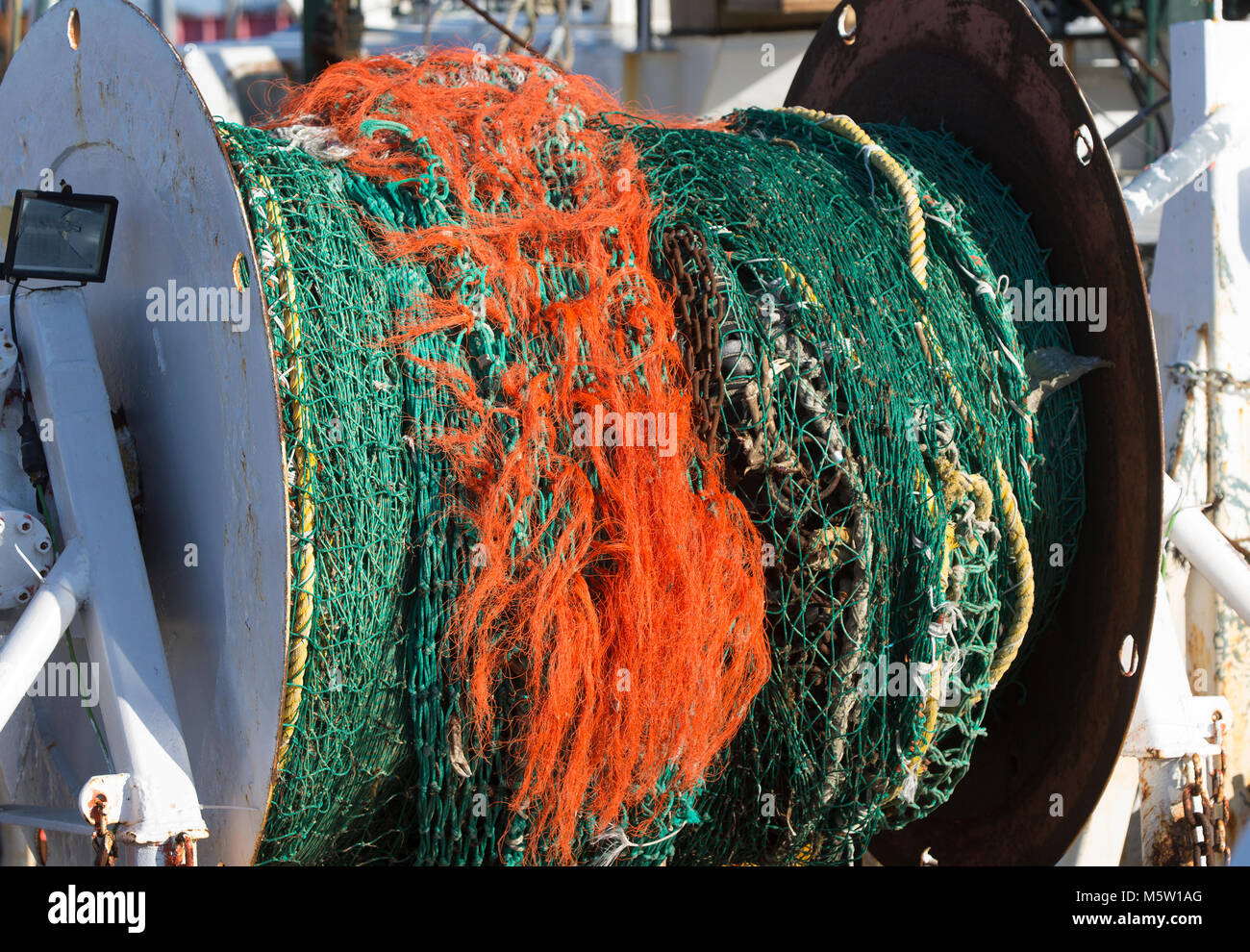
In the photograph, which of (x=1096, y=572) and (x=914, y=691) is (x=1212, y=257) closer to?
(x=1096, y=572)

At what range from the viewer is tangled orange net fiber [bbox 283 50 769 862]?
9.24 feet

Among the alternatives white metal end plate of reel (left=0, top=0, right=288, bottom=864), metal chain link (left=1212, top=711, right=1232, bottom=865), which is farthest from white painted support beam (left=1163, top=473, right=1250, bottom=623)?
white metal end plate of reel (left=0, top=0, right=288, bottom=864)

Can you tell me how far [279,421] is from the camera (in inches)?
101

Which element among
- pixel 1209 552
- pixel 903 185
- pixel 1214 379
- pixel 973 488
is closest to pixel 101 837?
pixel 973 488

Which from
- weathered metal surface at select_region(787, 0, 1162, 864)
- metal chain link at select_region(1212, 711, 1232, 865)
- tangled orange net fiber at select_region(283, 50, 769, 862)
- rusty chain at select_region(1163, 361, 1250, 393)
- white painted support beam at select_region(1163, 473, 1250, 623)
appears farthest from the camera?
rusty chain at select_region(1163, 361, 1250, 393)

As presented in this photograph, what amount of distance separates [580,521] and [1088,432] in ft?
4.70

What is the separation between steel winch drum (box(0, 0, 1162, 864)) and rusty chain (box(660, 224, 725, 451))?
0.96 meters

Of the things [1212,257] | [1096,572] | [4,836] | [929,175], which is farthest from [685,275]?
[4,836]

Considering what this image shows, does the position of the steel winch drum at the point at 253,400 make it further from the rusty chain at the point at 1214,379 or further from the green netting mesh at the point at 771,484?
the rusty chain at the point at 1214,379

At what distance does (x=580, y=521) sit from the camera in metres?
2.86

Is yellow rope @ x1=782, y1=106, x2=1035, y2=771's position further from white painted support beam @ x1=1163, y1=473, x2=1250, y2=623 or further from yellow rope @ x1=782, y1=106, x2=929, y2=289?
white painted support beam @ x1=1163, y1=473, x2=1250, y2=623

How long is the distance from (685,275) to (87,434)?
136cm

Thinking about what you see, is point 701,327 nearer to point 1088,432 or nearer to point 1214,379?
point 1088,432

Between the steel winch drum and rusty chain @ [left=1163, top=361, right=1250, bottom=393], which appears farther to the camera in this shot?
rusty chain @ [left=1163, top=361, right=1250, bottom=393]
